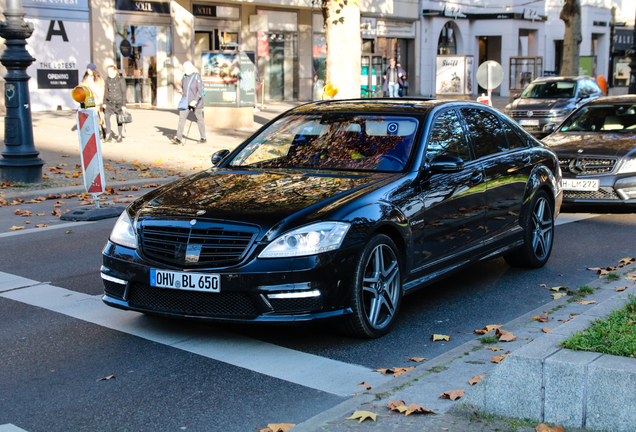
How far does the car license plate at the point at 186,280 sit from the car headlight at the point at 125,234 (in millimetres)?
322

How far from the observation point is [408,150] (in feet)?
19.7

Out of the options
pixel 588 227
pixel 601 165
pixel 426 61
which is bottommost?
pixel 588 227

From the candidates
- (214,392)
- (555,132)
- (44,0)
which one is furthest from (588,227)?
(44,0)

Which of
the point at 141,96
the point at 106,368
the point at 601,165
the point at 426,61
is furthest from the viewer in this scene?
the point at 426,61

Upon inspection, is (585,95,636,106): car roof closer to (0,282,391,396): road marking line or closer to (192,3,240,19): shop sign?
(0,282,391,396): road marking line

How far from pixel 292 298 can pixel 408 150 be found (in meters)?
1.66

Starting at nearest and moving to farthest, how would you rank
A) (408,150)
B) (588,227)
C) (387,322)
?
(387,322)
(408,150)
(588,227)

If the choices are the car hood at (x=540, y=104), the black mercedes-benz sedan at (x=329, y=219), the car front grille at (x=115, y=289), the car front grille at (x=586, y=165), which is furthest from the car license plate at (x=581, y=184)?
the car hood at (x=540, y=104)

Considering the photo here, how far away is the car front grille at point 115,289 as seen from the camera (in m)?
5.40

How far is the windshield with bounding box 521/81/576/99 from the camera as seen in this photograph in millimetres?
22953

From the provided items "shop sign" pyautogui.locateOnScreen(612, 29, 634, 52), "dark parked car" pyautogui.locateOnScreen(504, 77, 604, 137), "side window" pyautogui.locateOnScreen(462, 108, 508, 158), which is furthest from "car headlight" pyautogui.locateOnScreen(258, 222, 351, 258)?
"shop sign" pyautogui.locateOnScreen(612, 29, 634, 52)

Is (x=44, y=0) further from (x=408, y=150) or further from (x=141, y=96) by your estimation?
(x=408, y=150)

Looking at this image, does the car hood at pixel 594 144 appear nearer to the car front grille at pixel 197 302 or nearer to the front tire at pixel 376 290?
the front tire at pixel 376 290

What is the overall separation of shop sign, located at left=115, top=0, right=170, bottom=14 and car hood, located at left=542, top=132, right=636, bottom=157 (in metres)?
20.9
